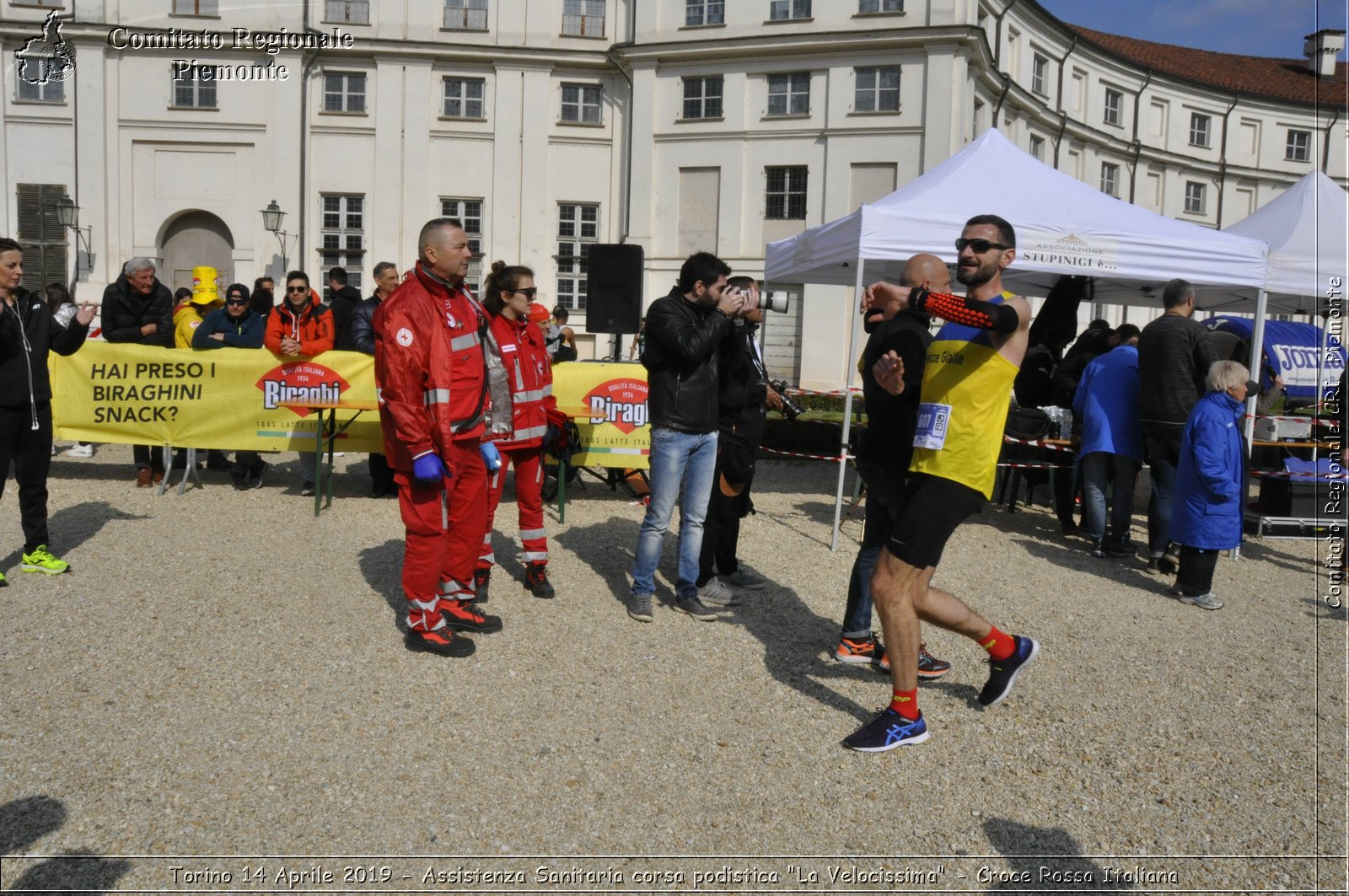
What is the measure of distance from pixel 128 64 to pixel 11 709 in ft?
108

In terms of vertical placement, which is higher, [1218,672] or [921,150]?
[921,150]

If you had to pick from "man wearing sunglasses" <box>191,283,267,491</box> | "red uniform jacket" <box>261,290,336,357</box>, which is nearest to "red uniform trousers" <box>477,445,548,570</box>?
"red uniform jacket" <box>261,290,336,357</box>

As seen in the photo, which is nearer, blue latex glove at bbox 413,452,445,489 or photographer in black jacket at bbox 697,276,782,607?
blue latex glove at bbox 413,452,445,489

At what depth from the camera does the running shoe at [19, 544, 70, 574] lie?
21.3 feet

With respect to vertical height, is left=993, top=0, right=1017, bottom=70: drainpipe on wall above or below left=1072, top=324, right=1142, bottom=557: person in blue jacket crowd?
above

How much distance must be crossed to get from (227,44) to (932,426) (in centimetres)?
3347

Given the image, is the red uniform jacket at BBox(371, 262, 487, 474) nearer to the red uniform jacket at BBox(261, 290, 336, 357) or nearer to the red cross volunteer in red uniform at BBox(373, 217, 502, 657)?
the red cross volunteer in red uniform at BBox(373, 217, 502, 657)

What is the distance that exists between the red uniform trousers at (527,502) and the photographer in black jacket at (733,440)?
3.61ft

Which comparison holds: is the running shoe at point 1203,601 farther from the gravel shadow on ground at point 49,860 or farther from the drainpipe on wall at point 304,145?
the drainpipe on wall at point 304,145

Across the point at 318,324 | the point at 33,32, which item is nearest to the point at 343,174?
the point at 33,32

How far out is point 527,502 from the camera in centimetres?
639

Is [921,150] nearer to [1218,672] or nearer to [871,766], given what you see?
[1218,672]

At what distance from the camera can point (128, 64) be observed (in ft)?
101

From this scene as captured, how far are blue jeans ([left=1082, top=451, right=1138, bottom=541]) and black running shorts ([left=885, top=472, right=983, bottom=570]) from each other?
5.00 m
